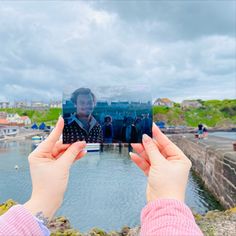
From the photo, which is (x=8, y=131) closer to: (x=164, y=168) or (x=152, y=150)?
(x=152, y=150)

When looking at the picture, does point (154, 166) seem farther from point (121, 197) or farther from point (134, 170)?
point (134, 170)

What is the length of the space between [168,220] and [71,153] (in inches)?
23.5

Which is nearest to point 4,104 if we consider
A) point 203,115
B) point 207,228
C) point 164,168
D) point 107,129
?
point 203,115

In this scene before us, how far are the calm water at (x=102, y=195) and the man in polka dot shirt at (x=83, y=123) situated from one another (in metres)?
9.19

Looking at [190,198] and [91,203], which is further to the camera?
[190,198]

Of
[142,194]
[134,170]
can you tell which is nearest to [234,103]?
[134,170]

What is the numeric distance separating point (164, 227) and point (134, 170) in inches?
879

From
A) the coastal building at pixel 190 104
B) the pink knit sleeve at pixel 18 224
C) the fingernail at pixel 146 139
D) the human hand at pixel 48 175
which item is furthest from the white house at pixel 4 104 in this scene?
the pink knit sleeve at pixel 18 224

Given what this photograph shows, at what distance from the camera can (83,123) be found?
5.49 ft

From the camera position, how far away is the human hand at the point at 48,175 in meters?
1.47

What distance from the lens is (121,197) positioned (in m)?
14.7

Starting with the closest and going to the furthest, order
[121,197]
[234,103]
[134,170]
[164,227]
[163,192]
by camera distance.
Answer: [164,227]
[163,192]
[121,197]
[134,170]
[234,103]

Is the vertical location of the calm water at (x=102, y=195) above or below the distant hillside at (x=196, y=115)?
below

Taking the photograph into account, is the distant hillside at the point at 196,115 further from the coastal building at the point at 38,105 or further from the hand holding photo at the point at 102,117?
the hand holding photo at the point at 102,117
